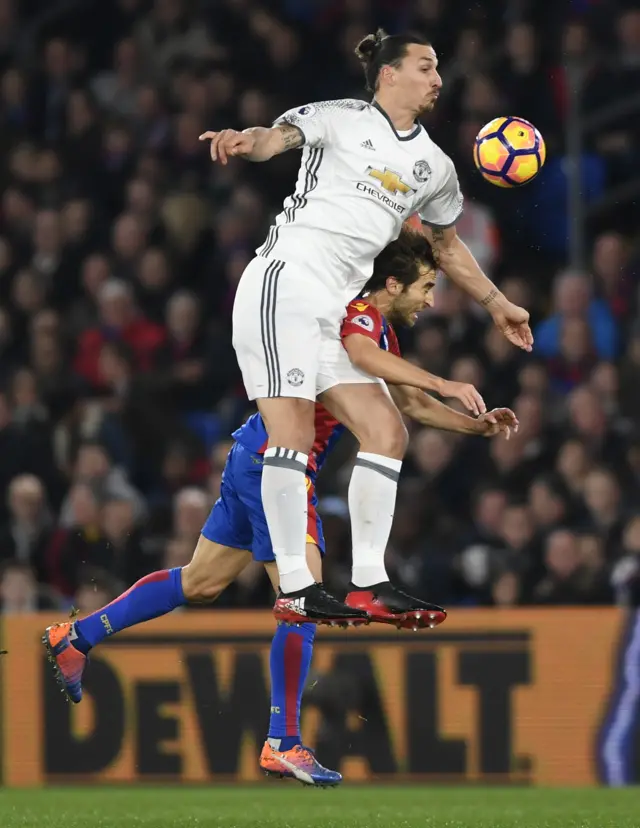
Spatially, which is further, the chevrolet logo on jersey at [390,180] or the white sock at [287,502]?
the chevrolet logo on jersey at [390,180]

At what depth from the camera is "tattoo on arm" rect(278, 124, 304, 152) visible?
7.43 metres

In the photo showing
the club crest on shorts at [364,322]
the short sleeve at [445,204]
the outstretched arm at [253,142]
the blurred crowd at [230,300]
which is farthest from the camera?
the blurred crowd at [230,300]

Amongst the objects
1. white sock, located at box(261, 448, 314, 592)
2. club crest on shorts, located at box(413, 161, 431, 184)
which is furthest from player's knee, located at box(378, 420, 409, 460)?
club crest on shorts, located at box(413, 161, 431, 184)

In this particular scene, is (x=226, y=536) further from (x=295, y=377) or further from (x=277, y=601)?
(x=295, y=377)

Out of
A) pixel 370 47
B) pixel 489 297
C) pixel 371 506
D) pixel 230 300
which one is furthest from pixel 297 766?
pixel 230 300

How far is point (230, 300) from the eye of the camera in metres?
13.7

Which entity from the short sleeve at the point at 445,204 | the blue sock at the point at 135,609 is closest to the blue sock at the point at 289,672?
the blue sock at the point at 135,609

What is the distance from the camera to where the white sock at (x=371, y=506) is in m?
7.66

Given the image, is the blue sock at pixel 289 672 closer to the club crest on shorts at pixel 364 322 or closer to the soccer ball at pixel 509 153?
the club crest on shorts at pixel 364 322

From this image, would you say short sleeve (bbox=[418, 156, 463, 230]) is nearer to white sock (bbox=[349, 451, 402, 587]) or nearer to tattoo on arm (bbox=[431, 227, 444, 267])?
tattoo on arm (bbox=[431, 227, 444, 267])

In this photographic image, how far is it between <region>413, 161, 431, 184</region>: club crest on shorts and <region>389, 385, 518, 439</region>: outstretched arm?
824 mm

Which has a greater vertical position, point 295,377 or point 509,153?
point 509,153

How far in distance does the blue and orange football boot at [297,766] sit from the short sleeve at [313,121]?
2.42 metres

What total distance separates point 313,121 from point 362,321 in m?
0.80
